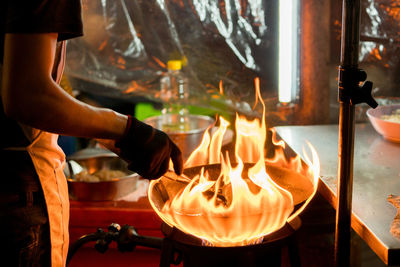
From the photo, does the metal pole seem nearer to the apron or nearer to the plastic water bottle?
the apron

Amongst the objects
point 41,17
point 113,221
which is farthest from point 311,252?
point 41,17

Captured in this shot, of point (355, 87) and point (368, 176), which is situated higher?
point (355, 87)

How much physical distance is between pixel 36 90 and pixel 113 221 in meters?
1.45

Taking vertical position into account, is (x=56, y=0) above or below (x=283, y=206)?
above

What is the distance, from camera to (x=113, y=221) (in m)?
2.38

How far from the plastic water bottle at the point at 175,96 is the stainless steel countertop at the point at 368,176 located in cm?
80

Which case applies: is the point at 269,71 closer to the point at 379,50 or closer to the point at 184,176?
the point at 379,50

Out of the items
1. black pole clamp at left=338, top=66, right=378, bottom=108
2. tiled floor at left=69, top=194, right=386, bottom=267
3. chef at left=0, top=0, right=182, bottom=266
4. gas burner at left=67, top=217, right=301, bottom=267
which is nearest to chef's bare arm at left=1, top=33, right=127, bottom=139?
chef at left=0, top=0, right=182, bottom=266

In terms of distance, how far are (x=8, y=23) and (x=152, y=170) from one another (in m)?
0.57

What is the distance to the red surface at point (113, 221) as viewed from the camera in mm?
2365

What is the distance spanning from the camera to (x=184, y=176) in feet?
4.99

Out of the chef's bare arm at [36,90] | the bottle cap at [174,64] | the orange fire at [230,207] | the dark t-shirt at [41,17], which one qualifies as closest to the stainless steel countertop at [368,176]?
the orange fire at [230,207]

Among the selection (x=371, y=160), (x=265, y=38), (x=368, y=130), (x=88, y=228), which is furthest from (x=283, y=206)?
(x=265, y=38)

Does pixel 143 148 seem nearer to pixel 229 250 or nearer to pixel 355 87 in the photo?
pixel 229 250
